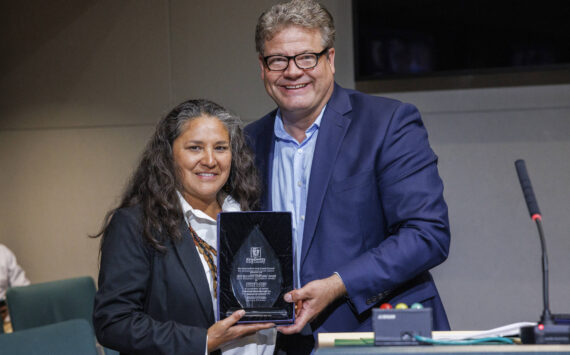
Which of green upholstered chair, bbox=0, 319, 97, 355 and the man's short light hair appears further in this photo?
green upholstered chair, bbox=0, 319, 97, 355

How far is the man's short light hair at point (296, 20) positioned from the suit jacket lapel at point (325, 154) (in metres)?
0.21

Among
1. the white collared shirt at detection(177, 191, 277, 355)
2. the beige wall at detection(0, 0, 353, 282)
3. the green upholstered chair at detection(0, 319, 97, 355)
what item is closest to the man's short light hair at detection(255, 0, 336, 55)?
the white collared shirt at detection(177, 191, 277, 355)

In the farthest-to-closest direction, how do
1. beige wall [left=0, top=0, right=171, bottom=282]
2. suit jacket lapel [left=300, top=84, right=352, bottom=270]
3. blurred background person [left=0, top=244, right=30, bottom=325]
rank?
beige wall [left=0, top=0, right=171, bottom=282] < blurred background person [left=0, top=244, right=30, bottom=325] < suit jacket lapel [left=300, top=84, right=352, bottom=270]

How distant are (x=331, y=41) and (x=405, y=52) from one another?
1951 millimetres

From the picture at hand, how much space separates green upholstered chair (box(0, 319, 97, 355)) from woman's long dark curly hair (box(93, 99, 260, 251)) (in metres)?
0.70

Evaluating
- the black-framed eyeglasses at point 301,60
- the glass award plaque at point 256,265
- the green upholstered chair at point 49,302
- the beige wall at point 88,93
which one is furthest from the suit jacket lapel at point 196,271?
the beige wall at point 88,93

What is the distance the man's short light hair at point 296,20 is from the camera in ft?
7.16

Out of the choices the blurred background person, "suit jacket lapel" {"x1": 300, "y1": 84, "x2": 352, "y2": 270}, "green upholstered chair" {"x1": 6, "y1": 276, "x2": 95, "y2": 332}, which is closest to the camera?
"suit jacket lapel" {"x1": 300, "y1": 84, "x2": 352, "y2": 270}

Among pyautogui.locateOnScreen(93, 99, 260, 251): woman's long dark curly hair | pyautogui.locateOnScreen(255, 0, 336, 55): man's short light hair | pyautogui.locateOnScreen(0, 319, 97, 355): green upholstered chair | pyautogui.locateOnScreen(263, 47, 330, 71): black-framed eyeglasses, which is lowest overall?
pyautogui.locateOnScreen(0, 319, 97, 355): green upholstered chair

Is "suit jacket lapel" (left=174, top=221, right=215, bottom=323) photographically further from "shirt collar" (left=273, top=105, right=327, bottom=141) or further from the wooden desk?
the wooden desk

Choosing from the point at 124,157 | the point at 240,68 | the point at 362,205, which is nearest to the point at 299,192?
the point at 362,205

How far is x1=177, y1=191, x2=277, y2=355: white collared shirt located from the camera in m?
2.00

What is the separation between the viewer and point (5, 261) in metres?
4.59

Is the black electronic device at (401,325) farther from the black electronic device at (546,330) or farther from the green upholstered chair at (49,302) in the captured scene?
the green upholstered chair at (49,302)
